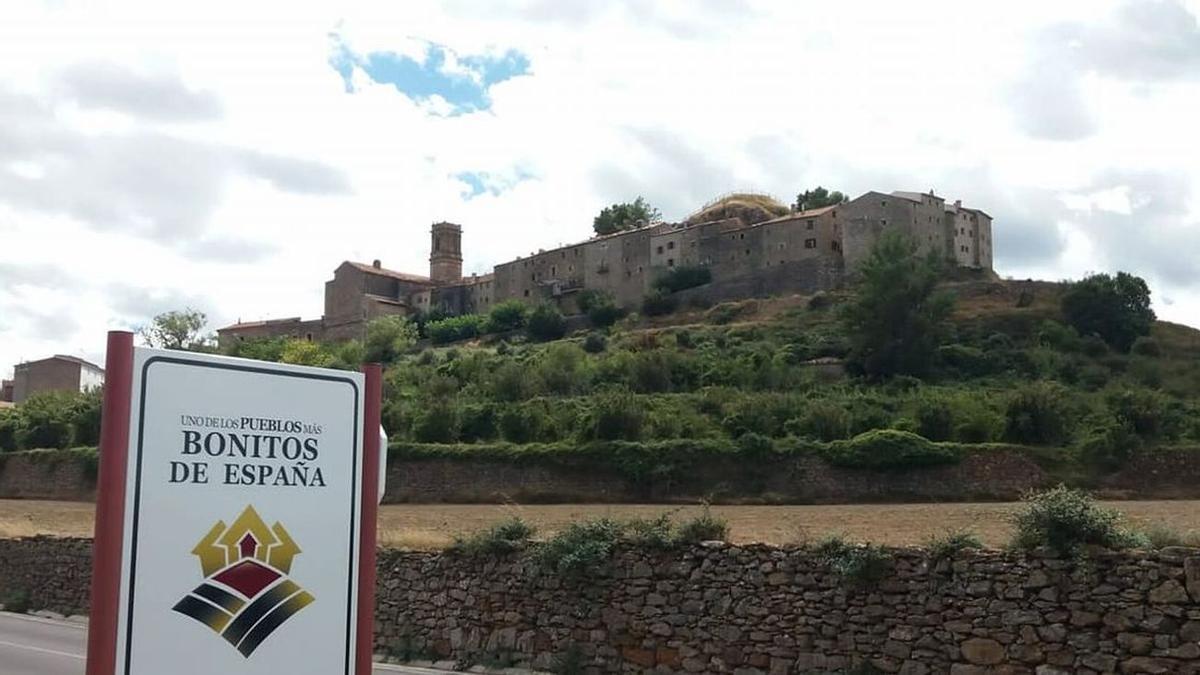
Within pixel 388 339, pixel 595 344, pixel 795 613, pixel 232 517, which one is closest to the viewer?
pixel 232 517

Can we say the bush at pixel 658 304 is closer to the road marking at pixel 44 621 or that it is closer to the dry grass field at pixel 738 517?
the dry grass field at pixel 738 517

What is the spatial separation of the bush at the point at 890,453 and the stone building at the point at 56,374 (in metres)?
96.1

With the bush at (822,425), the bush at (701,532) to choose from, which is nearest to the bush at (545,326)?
the bush at (822,425)

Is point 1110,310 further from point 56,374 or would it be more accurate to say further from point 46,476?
point 56,374

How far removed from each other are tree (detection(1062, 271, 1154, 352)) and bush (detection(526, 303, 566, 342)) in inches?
1740

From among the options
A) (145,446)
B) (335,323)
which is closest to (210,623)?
(145,446)

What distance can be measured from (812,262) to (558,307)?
27710 millimetres

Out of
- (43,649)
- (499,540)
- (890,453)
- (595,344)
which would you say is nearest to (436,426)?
(890,453)

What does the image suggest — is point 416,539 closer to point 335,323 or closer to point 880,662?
point 880,662

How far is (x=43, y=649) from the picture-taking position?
17.2m


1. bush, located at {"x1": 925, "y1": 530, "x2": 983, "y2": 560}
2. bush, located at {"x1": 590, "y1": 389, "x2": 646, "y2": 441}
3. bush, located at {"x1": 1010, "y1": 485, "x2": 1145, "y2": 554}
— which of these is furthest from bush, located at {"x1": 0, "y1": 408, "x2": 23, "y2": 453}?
bush, located at {"x1": 1010, "y1": 485, "x2": 1145, "y2": 554}

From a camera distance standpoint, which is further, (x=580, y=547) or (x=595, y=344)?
(x=595, y=344)

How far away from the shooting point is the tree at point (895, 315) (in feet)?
231

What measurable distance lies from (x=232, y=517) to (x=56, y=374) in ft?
424
